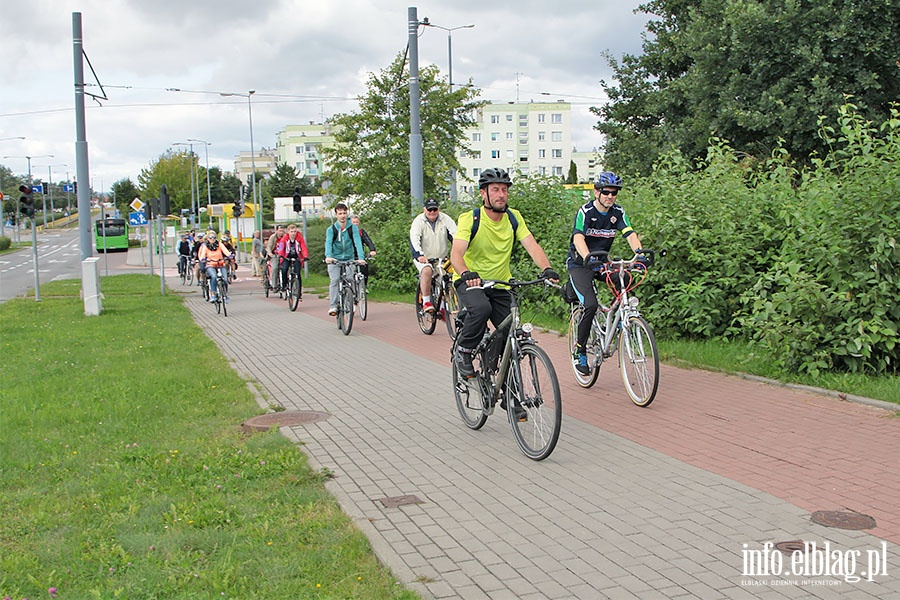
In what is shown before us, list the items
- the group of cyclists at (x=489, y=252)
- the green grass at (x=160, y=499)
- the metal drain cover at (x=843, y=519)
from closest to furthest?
the green grass at (x=160, y=499) < the metal drain cover at (x=843, y=519) < the group of cyclists at (x=489, y=252)

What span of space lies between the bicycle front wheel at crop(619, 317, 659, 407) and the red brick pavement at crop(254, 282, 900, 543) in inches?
5.4

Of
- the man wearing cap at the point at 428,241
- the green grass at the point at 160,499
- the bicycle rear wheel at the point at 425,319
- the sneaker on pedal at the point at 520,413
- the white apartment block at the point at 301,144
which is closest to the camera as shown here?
the green grass at the point at 160,499

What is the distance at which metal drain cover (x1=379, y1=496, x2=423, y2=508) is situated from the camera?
204 inches

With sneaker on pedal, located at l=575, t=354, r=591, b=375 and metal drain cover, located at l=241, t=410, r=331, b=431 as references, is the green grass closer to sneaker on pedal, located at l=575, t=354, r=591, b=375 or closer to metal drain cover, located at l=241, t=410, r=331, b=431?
metal drain cover, located at l=241, t=410, r=331, b=431

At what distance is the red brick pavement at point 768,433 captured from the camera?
203 inches

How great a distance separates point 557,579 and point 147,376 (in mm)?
6900

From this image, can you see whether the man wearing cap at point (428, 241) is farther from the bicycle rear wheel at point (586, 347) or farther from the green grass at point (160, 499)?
the bicycle rear wheel at point (586, 347)

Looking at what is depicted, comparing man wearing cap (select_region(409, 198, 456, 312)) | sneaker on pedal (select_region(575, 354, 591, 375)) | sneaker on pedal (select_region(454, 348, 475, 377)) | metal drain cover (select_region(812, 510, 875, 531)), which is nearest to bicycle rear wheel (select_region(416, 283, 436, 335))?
man wearing cap (select_region(409, 198, 456, 312))

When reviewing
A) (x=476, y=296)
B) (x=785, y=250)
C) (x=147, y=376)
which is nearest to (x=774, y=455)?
(x=476, y=296)

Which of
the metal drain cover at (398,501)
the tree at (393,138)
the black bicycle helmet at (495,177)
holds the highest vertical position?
the tree at (393,138)

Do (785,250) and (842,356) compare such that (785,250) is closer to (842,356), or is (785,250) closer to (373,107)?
(842,356)

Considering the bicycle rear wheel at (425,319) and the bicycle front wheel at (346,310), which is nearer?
the bicycle rear wheel at (425,319)

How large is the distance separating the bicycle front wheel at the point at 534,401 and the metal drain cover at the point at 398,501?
1.09m

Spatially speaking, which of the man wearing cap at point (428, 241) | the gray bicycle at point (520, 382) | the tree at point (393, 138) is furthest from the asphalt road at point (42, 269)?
the gray bicycle at point (520, 382)
